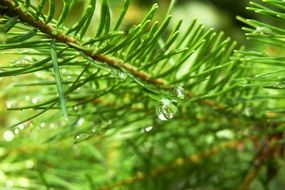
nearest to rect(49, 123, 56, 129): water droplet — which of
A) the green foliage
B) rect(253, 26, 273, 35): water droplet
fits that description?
the green foliage

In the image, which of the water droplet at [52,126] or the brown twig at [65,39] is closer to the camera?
the brown twig at [65,39]

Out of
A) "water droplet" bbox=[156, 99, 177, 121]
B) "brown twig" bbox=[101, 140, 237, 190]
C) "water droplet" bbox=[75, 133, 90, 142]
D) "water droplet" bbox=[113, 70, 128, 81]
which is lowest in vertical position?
"brown twig" bbox=[101, 140, 237, 190]

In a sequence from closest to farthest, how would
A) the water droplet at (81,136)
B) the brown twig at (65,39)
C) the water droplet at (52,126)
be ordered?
the brown twig at (65,39)
the water droplet at (81,136)
the water droplet at (52,126)

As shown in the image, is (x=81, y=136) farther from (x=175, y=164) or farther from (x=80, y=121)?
(x=175, y=164)

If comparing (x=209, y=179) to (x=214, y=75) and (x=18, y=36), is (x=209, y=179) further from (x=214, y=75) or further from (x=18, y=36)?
(x=18, y=36)

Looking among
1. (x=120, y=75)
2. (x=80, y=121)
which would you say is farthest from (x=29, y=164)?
(x=120, y=75)

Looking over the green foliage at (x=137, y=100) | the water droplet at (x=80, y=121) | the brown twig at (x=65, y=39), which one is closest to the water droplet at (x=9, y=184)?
the green foliage at (x=137, y=100)

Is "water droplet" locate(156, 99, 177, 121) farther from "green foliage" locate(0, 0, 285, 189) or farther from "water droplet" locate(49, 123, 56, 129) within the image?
"water droplet" locate(49, 123, 56, 129)

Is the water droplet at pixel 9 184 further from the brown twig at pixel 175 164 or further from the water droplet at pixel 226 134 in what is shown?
the water droplet at pixel 226 134
